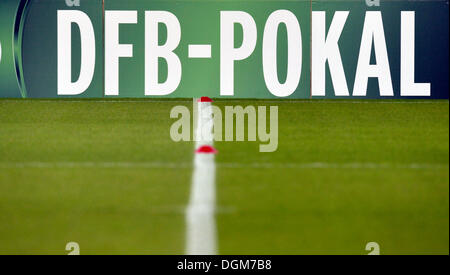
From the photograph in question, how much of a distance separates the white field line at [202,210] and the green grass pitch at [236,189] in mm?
67

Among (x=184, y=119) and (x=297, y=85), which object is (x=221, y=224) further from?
(x=297, y=85)

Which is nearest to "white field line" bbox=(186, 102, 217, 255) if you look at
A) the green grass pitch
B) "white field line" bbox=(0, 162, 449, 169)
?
the green grass pitch

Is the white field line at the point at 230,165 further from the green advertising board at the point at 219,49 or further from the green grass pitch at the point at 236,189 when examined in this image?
the green advertising board at the point at 219,49

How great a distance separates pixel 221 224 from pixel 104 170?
2729 mm

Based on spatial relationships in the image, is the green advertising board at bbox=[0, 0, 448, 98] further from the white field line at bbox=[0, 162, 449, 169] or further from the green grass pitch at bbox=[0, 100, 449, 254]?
the white field line at bbox=[0, 162, 449, 169]

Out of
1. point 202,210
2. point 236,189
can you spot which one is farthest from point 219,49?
point 202,210

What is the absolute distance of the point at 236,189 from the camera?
303 inches

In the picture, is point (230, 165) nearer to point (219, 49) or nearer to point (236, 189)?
point (236, 189)

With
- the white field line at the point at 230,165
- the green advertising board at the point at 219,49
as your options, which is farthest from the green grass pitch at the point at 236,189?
the green advertising board at the point at 219,49

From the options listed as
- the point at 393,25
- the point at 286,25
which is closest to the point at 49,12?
the point at 286,25

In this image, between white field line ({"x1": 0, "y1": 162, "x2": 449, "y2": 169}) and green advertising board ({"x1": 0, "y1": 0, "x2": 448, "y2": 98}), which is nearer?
white field line ({"x1": 0, "y1": 162, "x2": 449, "y2": 169})

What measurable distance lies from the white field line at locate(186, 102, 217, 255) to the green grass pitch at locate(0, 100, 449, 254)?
0.07 m

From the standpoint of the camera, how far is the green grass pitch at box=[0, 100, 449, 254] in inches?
233

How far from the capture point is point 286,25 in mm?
19047
